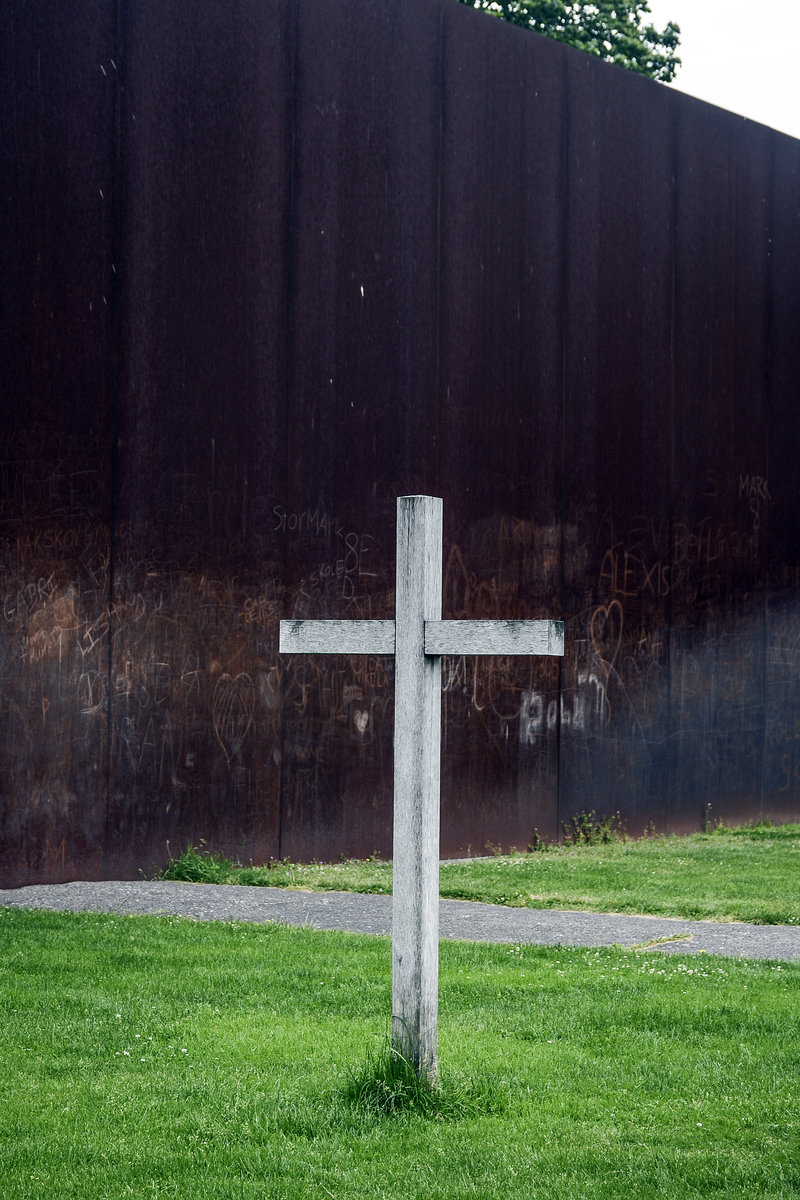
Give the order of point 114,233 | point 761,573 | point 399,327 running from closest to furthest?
point 114,233 < point 399,327 < point 761,573

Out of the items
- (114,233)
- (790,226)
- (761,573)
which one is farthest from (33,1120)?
(790,226)

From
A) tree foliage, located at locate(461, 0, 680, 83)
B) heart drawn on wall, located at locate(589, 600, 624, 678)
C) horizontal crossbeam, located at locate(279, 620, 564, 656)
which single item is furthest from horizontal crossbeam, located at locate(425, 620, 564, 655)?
tree foliage, located at locate(461, 0, 680, 83)

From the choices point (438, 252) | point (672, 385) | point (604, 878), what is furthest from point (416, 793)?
point (672, 385)

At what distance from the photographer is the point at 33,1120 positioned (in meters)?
5.75

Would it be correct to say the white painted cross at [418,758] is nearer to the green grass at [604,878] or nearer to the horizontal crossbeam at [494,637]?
the horizontal crossbeam at [494,637]

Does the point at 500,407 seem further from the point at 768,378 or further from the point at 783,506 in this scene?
the point at 783,506

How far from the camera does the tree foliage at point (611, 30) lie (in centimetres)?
3139

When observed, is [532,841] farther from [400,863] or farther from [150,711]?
[400,863]

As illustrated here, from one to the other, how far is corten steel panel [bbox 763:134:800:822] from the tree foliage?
1159cm

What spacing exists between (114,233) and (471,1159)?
10019mm

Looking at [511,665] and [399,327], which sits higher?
[399,327]

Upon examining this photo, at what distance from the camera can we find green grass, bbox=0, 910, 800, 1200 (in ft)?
17.1

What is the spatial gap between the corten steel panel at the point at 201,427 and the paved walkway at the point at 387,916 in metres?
1.10

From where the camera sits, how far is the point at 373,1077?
236 inches
